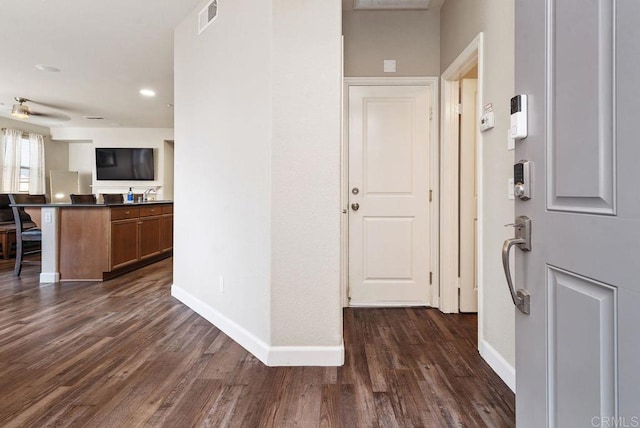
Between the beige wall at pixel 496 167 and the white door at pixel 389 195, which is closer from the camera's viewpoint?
the beige wall at pixel 496 167

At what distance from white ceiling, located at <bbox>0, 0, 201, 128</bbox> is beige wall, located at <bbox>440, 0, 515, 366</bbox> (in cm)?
240

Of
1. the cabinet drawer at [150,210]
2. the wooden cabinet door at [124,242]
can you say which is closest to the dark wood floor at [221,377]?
the wooden cabinet door at [124,242]

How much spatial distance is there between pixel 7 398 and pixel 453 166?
315 centimetres

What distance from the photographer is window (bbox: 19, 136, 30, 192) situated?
23.7 ft

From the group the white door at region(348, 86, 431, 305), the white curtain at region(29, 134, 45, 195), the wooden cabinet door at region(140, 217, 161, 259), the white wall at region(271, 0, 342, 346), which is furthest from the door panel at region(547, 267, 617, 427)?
the white curtain at region(29, 134, 45, 195)

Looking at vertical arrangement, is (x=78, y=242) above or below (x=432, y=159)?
below

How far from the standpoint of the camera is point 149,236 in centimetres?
530

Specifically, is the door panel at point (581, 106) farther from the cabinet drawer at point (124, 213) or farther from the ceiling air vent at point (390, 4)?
the cabinet drawer at point (124, 213)

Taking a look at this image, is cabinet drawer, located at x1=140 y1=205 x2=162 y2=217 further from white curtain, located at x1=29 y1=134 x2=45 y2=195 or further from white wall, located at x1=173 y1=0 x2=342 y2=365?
white curtain, located at x1=29 y1=134 x2=45 y2=195

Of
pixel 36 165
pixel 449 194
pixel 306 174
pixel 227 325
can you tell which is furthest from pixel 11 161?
pixel 449 194

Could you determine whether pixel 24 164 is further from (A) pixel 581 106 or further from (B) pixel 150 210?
(A) pixel 581 106

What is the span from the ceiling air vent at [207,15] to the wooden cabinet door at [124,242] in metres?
2.60

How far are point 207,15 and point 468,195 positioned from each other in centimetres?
258

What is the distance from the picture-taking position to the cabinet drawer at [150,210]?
16.8 feet
